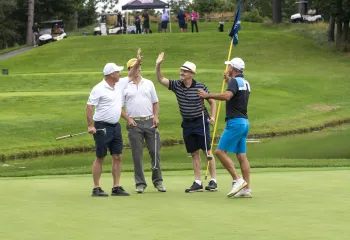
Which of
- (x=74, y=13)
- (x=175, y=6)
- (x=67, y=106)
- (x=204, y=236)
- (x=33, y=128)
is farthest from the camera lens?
(x=175, y=6)

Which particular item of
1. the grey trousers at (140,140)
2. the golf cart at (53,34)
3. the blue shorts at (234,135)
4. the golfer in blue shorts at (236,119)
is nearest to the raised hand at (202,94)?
the golfer in blue shorts at (236,119)

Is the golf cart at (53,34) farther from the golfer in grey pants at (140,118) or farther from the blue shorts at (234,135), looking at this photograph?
the blue shorts at (234,135)

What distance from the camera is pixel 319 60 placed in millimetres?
55375

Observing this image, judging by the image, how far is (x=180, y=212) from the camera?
11156 mm

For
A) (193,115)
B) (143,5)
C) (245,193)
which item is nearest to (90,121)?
(193,115)

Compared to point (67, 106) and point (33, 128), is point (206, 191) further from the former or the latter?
point (67, 106)

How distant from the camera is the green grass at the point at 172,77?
3162 cm

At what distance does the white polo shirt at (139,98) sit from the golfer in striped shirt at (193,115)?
366 mm

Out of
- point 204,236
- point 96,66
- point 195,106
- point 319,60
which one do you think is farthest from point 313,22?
point 204,236

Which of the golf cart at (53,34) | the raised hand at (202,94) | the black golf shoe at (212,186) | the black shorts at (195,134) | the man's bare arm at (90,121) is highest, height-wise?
the raised hand at (202,94)

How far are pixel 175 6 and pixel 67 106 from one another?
71.1m

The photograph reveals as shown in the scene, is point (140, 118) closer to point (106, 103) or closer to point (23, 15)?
point (106, 103)

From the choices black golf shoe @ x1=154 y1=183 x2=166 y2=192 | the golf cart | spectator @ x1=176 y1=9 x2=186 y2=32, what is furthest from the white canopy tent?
black golf shoe @ x1=154 y1=183 x2=166 y2=192

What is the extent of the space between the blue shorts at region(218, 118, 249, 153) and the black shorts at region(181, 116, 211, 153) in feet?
3.63
